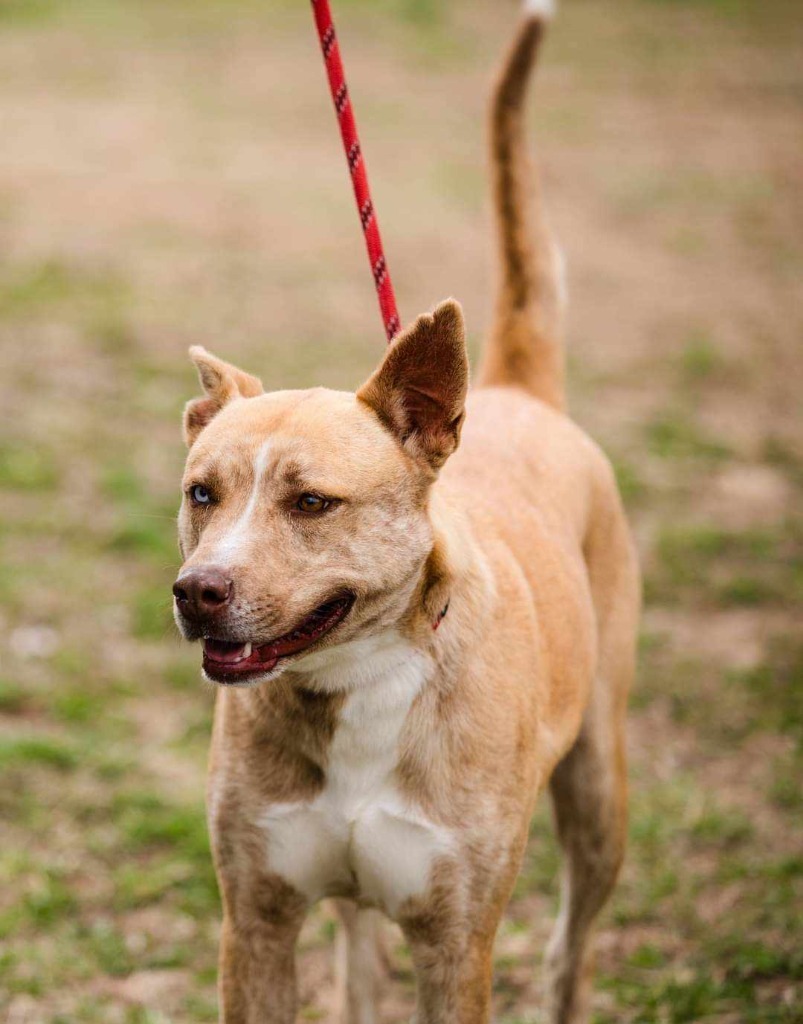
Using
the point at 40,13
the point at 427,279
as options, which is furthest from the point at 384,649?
the point at 40,13

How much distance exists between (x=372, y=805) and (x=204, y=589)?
0.73 metres

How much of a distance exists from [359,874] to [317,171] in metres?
10.7

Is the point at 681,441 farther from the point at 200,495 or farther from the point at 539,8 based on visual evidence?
the point at 200,495

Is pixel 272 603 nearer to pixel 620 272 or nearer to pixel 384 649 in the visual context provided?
pixel 384 649

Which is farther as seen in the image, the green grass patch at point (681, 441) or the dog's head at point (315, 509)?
the green grass patch at point (681, 441)

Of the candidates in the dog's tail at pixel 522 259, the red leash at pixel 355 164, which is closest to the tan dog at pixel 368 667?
the red leash at pixel 355 164

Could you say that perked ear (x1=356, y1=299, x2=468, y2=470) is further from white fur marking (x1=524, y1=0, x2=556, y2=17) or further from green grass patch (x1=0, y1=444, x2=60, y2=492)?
green grass patch (x1=0, y1=444, x2=60, y2=492)

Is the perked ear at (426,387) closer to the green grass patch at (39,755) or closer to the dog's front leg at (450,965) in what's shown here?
the dog's front leg at (450,965)

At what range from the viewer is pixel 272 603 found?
2.52m

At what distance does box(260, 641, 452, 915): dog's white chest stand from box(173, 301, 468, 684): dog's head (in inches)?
6.5

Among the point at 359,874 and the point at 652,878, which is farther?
the point at 652,878

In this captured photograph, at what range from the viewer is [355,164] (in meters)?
3.15

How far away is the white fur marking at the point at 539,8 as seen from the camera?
4.33 meters

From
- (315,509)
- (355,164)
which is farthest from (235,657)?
(355,164)
